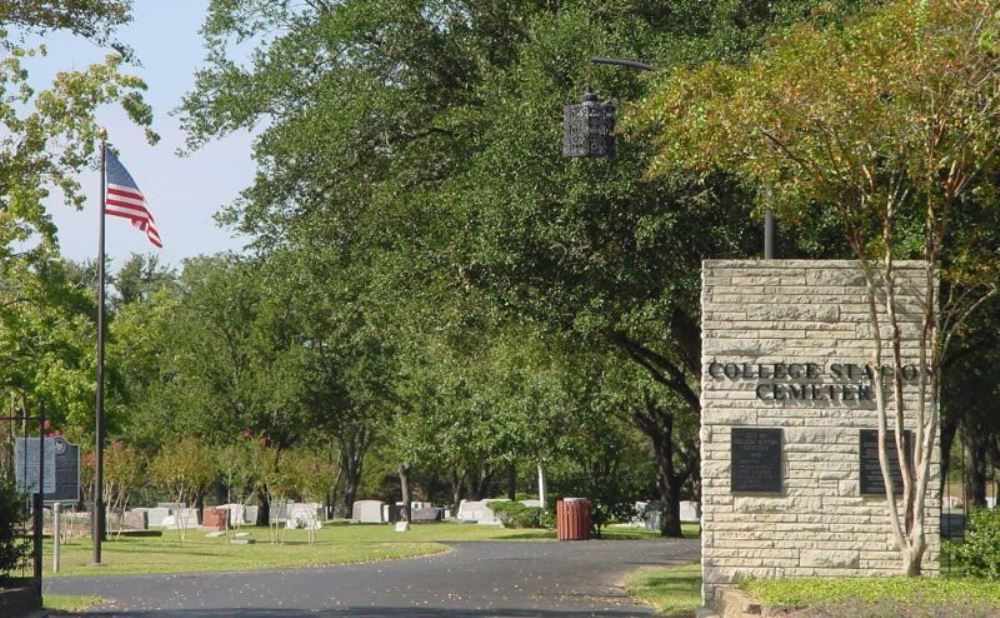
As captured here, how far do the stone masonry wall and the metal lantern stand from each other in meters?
2.09

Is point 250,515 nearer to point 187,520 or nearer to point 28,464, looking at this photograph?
point 187,520

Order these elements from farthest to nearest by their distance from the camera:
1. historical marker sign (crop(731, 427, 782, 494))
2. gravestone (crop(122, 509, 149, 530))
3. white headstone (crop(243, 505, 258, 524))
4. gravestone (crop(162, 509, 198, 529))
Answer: white headstone (crop(243, 505, 258, 524)), gravestone (crop(162, 509, 198, 529)), gravestone (crop(122, 509, 149, 530)), historical marker sign (crop(731, 427, 782, 494))

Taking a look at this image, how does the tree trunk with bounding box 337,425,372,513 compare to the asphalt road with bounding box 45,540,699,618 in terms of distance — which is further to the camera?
the tree trunk with bounding box 337,425,372,513

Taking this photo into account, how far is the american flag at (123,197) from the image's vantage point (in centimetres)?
3331

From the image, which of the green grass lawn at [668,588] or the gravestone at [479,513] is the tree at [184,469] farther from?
the green grass lawn at [668,588]

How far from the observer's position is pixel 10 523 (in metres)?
17.8

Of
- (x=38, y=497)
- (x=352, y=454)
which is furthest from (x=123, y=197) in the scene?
(x=352, y=454)

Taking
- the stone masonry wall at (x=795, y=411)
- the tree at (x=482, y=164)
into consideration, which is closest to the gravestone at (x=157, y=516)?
the tree at (x=482, y=164)

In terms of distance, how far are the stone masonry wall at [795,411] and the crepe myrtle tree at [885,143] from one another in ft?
0.97

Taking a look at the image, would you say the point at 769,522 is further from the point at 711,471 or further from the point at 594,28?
the point at 594,28

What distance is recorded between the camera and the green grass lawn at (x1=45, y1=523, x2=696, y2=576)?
103ft

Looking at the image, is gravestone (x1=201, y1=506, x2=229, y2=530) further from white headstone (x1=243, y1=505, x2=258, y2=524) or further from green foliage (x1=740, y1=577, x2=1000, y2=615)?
green foliage (x1=740, y1=577, x2=1000, y2=615)

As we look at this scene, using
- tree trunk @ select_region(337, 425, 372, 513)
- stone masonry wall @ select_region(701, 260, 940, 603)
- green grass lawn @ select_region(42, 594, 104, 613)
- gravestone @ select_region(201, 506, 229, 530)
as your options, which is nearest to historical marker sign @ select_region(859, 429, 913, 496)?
stone masonry wall @ select_region(701, 260, 940, 603)

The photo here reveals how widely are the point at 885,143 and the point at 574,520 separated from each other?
91.1ft
